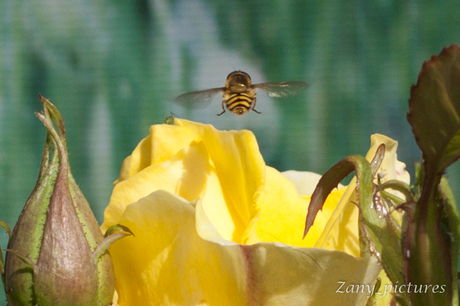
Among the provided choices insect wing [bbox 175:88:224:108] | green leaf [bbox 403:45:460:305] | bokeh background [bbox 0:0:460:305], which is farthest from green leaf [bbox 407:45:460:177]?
bokeh background [bbox 0:0:460:305]

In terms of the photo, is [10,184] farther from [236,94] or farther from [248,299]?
[248,299]

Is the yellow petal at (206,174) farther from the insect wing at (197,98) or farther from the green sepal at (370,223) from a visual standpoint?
the insect wing at (197,98)

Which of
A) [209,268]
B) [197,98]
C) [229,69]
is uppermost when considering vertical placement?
[229,69]

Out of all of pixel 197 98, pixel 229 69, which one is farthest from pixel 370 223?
pixel 229 69

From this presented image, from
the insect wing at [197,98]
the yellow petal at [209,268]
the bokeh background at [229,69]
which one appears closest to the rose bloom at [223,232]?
the yellow petal at [209,268]

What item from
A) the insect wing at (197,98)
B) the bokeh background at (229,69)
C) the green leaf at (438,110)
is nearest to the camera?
the green leaf at (438,110)

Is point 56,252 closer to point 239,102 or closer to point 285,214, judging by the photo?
point 285,214
